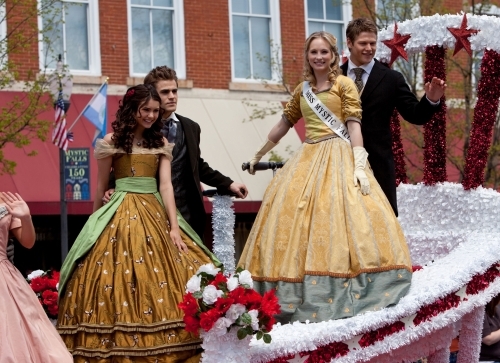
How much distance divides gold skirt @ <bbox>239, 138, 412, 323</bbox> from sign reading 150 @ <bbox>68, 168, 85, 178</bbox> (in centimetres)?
788

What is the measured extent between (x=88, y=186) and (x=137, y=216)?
831 centimetres

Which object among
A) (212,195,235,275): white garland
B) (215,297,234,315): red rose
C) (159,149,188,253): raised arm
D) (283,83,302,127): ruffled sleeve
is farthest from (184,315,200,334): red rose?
(283,83,302,127): ruffled sleeve

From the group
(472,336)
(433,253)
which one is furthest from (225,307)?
(433,253)

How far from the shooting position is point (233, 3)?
16.6 m

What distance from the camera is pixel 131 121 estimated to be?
5.77 metres

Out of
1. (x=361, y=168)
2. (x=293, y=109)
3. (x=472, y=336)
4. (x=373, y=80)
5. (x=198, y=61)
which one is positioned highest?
(x=198, y=61)

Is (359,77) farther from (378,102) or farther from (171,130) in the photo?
(171,130)

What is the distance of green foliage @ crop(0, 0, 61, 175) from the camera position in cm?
1269

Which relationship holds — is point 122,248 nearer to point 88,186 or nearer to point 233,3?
point 88,186

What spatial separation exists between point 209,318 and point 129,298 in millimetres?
600

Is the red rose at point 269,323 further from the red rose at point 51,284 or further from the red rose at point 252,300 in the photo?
the red rose at point 51,284

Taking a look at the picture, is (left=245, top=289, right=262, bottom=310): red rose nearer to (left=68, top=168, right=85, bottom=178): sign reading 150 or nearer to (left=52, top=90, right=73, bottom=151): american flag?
(left=52, top=90, right=73, bottom=151): american flag

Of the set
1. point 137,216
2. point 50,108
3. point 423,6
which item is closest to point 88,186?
point 50,108

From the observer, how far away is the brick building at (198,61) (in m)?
14.6
